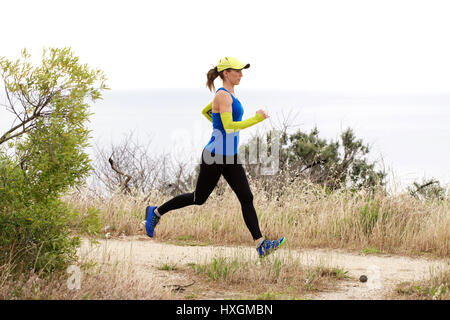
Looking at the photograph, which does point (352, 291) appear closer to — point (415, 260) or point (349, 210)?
point (415, 260)

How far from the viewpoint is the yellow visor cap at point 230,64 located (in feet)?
21.3

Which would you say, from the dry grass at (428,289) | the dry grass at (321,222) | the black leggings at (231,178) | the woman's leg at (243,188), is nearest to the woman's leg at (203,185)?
the black leggings at (231,178)

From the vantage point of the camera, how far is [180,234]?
9.41 meters

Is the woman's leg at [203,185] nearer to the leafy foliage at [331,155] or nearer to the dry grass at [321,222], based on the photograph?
the dry grass at [321,222]

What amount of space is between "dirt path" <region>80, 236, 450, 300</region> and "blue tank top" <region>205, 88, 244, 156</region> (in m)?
1.27

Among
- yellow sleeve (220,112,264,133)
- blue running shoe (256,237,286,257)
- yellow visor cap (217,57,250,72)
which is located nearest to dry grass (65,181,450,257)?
blue running shoe (256,237,286,257)

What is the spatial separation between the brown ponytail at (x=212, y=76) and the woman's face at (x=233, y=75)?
0.11 metres

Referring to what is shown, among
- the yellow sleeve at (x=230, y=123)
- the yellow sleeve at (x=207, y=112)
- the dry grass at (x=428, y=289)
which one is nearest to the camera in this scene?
the dry grass at (x=428, y=289)

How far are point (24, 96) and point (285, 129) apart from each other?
8698 millimetres

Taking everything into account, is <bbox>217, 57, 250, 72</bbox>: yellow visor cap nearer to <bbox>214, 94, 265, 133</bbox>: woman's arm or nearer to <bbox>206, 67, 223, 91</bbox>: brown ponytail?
<bbox>206, 67, 223, 91</bbox>: brown ponytail

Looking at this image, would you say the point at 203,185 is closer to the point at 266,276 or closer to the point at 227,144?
the point at 227,144

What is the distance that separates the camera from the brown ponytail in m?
6.67
